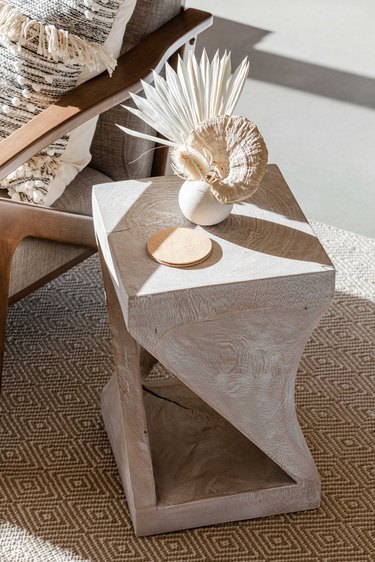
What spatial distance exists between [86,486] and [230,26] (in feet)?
7.63

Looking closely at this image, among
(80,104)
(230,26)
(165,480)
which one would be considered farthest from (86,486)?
(230,26)

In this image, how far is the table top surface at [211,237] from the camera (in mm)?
1302

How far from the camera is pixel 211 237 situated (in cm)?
139

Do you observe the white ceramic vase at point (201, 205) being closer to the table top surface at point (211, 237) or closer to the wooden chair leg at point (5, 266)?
the table top surface at point (211, 237)

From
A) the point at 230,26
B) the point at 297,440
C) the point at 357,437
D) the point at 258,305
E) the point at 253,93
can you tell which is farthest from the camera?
the point at 230,26

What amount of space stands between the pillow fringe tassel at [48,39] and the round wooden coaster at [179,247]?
461 millimetres

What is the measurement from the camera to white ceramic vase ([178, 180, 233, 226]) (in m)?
1.37

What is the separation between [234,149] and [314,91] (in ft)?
6.01

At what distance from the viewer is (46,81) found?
1669mm

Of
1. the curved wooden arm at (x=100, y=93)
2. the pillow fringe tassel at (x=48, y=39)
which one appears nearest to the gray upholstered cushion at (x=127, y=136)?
the curved wooden arm at (x=100, y=93)

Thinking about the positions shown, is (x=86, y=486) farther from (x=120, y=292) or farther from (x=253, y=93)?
(x=253, y=93)

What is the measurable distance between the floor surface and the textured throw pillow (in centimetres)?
91

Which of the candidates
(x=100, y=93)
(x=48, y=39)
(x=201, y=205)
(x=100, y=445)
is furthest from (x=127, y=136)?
(x=100, y=445)

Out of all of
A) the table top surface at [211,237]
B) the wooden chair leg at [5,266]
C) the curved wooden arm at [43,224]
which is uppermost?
the table top surface at [211,237]
